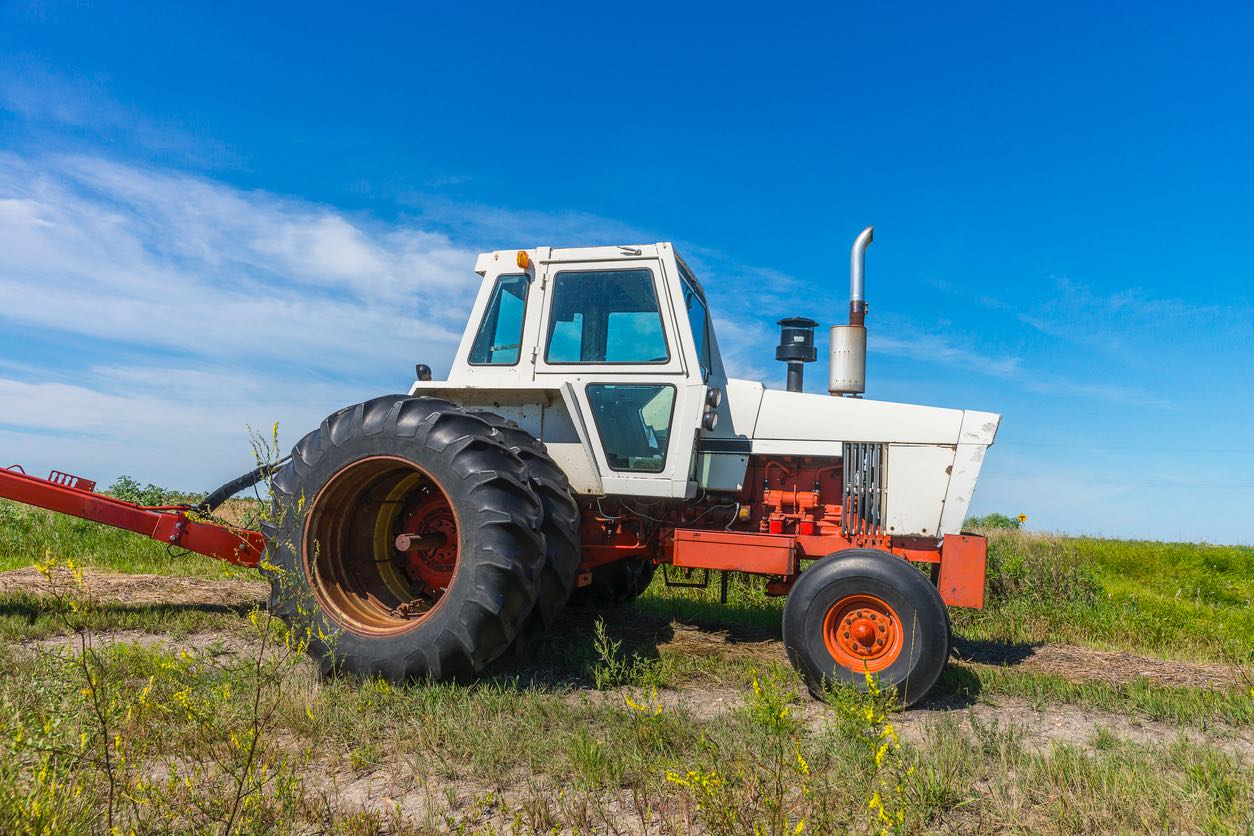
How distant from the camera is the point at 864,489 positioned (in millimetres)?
5578

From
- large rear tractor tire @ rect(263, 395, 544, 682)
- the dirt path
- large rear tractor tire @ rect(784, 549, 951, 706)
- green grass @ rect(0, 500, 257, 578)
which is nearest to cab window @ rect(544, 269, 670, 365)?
large rear tractor tire @ rect(263, 395, 544, 682)

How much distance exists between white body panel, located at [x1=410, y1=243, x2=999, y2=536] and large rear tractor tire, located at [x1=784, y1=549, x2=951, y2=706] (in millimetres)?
779

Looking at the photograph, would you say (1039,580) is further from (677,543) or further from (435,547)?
(435,547)

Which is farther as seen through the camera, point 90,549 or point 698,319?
point 90,549

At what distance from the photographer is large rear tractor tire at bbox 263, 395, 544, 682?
4.75m

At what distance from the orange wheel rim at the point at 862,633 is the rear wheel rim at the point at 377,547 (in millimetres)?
2279

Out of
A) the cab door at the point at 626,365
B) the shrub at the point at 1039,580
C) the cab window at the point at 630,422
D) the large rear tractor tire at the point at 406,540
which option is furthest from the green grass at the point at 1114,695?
the shrub at the point at 1039,580

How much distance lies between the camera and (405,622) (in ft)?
17.3

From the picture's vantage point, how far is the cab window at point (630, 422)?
5527mm

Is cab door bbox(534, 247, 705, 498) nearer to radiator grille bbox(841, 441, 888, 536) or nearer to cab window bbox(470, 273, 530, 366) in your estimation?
cab window bbox(470, 273, 530, 366)

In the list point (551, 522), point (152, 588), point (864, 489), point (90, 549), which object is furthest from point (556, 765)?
point (90, 549)

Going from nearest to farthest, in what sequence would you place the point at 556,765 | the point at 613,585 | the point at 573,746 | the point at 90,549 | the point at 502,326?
the point at 556,765
the point at 573,746
the point at 502,326
the point at 613,585
the point at 90,549

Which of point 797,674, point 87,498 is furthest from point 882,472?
point 87,498

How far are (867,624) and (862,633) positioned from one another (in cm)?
6
